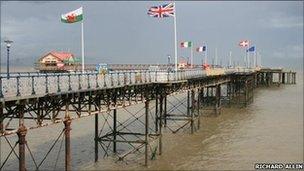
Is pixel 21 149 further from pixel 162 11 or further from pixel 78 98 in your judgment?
pixel 162 11

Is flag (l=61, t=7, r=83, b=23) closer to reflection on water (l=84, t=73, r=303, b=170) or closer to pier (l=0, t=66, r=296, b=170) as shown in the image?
pier (l=0, t=66, r=296, b=170)

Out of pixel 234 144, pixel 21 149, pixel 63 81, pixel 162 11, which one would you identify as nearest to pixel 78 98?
pixel 63 81

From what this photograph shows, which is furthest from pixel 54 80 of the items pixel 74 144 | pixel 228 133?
pixel 228 133

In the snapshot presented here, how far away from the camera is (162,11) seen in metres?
38.1

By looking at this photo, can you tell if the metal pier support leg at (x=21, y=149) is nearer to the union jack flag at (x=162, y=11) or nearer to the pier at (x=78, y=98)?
the pier at (x=78, y=98)

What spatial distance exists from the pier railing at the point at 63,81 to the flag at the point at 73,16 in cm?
427

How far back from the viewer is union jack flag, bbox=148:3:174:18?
3806 cm

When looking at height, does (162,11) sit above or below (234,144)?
above

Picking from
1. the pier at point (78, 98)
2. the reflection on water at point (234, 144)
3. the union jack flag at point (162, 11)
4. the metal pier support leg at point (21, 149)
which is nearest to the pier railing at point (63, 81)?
the pier at point (78, 98)

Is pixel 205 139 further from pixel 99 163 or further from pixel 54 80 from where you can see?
pixel 54 80

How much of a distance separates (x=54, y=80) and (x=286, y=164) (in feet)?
58.8

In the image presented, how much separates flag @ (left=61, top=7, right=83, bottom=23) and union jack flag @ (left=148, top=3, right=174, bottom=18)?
32.3 feet

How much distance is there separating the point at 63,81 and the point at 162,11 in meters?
17.0

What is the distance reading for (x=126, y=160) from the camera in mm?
32500
